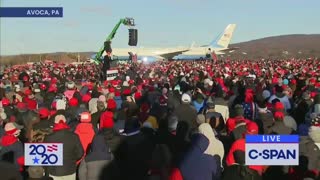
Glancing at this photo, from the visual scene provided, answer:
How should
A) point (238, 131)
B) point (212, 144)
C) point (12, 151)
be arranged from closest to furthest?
point (12, 151)
point (212, 144)
point (238, 131)

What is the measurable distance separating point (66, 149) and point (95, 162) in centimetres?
70

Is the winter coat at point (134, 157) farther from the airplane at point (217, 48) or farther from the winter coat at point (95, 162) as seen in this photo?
the airplane at point (217, 48)

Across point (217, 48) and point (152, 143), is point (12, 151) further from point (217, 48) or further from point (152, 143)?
point (217, 48)

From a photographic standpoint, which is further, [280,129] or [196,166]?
[280,129]

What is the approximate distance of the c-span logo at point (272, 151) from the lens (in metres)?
5.59

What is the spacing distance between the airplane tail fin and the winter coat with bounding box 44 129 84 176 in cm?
8975

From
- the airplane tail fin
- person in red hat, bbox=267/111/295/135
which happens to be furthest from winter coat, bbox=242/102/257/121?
the airplane tail fin

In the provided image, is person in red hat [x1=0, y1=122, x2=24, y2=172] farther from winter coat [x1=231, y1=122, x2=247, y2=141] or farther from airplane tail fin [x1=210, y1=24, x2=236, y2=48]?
airplane tail fin [x1=210, y1=24, x2=236, y2=48]

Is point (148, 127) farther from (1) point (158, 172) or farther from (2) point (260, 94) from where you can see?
(2) point (260, 94)

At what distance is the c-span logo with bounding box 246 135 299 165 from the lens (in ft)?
18.3

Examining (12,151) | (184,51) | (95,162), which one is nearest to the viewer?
(95,162)

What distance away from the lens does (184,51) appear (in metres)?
86.4

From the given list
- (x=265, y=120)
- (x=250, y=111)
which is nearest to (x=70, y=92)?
(x=250, y=111)

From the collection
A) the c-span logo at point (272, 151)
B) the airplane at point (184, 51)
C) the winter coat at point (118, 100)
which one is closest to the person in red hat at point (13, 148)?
the c-span logo at point (272, 151)
